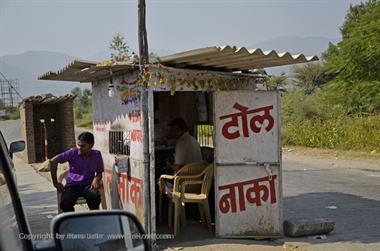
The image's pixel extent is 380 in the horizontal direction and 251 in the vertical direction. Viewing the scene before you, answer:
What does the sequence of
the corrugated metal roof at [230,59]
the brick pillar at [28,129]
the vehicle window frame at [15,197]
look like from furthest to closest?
the brick pillar at [28,129]
the corrugated metal roof at [230,59]
the vehicle window frame at [15,197]

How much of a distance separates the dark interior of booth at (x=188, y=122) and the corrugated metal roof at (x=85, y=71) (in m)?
1.24

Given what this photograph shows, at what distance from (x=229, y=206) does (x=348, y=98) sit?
14111mm

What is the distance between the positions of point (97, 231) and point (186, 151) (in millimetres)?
5169

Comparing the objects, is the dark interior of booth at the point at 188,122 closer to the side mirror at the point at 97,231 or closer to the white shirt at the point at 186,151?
the white shirt at the point at 186,151

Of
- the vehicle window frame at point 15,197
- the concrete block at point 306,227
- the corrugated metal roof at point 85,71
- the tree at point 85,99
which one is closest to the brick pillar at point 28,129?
the corrugated metal roof at point 85,71

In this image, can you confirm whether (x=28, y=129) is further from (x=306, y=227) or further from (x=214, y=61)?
(x=306, y=227)

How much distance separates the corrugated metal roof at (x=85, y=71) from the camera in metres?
6.69

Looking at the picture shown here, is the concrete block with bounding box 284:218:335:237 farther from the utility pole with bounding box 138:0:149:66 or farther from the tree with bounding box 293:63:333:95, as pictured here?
the tree with bounding box 293:63:333:95

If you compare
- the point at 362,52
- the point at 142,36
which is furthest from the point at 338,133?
the point at 142,36

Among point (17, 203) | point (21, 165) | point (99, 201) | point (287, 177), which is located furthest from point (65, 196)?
point (21, 165)

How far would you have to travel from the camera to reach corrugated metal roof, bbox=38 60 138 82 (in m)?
6.69

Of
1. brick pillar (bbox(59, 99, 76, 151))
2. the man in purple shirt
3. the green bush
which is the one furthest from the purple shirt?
the green bush

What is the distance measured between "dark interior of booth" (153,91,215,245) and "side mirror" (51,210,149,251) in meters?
5.34

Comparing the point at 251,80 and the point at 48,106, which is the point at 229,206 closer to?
the point at 251,80
